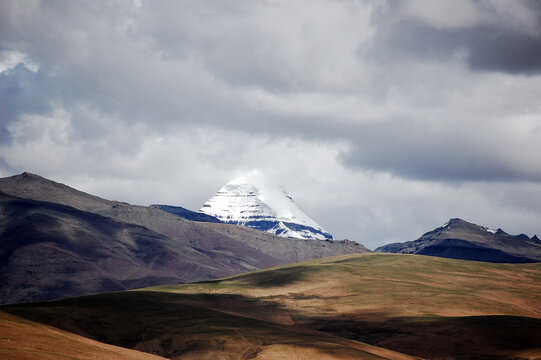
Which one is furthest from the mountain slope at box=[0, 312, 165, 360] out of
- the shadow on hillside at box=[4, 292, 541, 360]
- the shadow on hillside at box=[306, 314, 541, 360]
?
the shadow on hillside at box=[306, 314, 541, 360]

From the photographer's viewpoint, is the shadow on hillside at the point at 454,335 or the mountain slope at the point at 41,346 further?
the shadow on hillside at the point at 454,335

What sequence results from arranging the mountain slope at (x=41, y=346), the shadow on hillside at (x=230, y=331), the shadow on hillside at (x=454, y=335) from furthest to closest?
the shadow on hillside at (x=454, y=335)
the shadow on hillside at (x=230, y=331)
the mountain slope at (x=41, y=346)

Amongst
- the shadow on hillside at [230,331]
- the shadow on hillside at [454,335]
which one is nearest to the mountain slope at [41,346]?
the shadow on hillside at [230,331]

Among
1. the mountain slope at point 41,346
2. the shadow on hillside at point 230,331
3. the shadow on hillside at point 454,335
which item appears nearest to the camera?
the mountain slope at point 41,346

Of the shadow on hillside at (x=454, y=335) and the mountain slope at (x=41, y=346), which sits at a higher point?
the shadow on hillside at (x=454, y=335)

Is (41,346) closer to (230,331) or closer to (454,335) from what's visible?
(230,331)

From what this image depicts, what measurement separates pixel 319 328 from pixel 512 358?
64.6 m

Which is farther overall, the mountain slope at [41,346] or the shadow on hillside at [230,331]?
the shadow on hillside at [230,331]

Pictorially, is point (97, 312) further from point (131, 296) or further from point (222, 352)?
point (222, 352)

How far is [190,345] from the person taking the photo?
445 ft

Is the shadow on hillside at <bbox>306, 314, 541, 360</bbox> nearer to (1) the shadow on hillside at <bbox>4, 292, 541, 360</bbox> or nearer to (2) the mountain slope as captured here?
(1) the shadow on hillside at <bbox>4, 292, 541, 360</bbox>

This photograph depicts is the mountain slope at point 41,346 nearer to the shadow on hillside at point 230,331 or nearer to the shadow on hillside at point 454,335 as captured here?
the shadow on hillside at point 230,331

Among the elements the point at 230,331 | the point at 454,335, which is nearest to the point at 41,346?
the point at 230,331

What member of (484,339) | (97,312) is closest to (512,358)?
(484,339)
